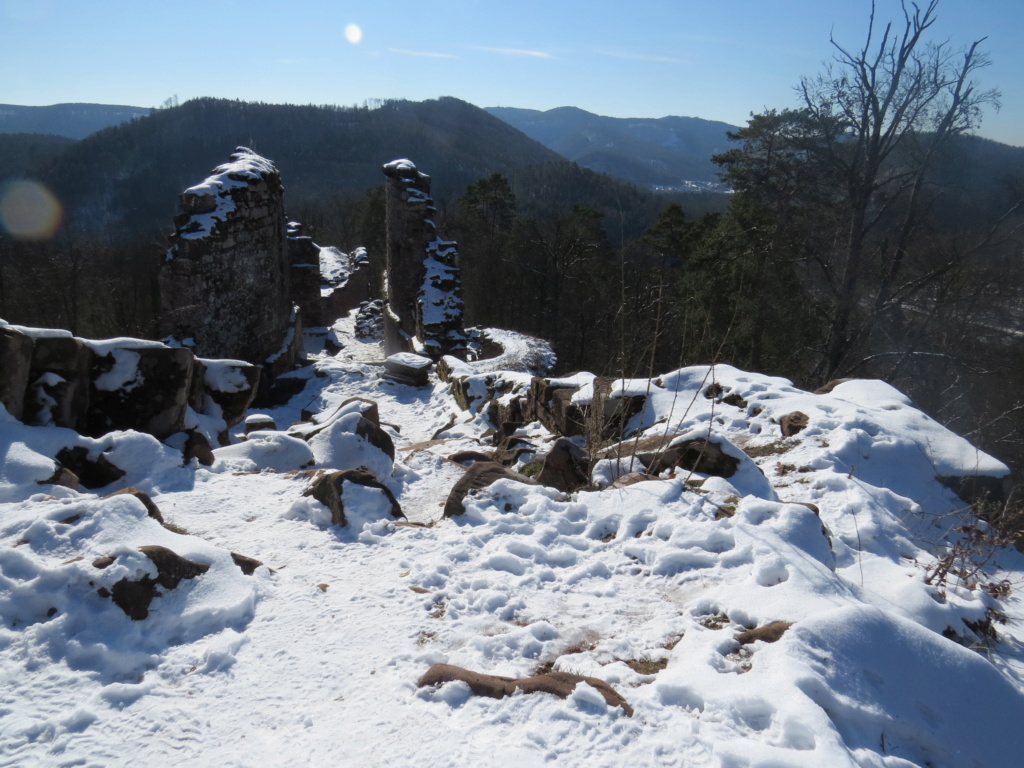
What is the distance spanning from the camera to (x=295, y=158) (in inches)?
4114

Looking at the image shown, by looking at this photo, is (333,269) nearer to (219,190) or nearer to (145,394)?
(219,190)

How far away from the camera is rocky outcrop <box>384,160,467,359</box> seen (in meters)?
17.3

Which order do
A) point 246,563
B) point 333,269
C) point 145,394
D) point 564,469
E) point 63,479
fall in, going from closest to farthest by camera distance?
1. point 246,563
2. point 63,479
3. point 564,469
4. point 145,394
5. point 333,269

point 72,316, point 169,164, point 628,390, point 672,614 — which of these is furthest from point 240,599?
point 169,164

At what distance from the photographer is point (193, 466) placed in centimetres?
550

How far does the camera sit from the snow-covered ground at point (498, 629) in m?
2.23

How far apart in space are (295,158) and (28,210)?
56866 millimetres

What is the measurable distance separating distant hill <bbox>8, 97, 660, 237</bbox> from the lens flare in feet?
12.2

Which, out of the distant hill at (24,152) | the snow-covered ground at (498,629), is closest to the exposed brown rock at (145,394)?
the snow-covered ground at (498,629)

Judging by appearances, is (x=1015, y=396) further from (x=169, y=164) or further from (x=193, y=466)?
(x=169, y=164)

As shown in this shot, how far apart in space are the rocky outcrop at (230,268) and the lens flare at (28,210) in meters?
28.3

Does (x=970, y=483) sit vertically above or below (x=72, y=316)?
above

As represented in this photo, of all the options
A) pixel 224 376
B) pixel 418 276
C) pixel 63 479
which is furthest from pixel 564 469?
pixel 418 276

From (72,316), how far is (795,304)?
26.7 m
